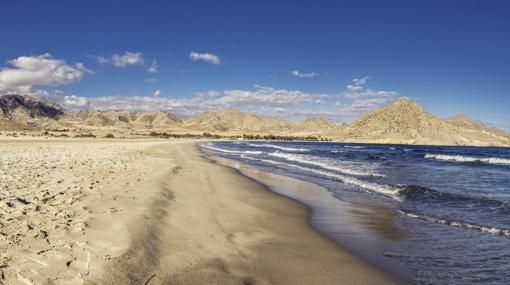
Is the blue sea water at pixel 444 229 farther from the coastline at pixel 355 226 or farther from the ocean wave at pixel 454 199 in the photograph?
the coastline at pixel 355 226

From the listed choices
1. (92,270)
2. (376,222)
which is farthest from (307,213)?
(92,270)

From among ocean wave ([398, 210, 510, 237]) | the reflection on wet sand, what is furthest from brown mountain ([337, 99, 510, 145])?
ocean wave ([398, 210, 510, 237])

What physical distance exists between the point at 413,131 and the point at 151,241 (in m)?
182

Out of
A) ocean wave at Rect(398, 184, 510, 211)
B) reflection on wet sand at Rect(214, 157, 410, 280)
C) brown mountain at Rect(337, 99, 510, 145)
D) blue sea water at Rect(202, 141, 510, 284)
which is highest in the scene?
brown mountain at Rect(337, 99, 510, 145)

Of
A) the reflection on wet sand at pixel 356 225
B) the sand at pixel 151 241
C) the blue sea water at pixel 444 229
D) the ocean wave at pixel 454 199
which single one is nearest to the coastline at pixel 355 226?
the reflection on wet sand at pixel 356 225

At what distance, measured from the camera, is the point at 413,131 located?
17212 centimetres

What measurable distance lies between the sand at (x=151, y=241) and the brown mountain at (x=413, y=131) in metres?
168

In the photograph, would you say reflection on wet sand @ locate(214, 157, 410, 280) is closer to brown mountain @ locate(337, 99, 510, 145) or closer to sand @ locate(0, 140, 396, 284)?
sand @ locate(0, 140, 396, 284)

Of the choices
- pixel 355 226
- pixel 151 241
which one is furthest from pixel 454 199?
pixel 151 241

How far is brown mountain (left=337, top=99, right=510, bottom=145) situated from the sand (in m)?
168

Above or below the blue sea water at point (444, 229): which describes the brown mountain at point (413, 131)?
above

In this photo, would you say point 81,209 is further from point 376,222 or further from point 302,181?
point 302,181

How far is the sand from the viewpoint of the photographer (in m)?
5.60

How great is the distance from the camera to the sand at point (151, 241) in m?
5.60
